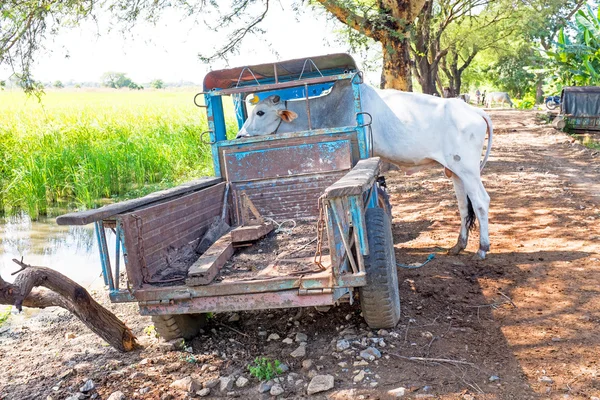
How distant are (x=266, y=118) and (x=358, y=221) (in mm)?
2618

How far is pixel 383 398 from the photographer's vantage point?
288 cm

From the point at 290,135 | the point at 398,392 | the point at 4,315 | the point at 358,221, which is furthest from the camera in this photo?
the point at 4,315

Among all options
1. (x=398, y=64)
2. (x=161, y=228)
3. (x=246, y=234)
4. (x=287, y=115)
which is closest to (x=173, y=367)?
(x=161, y=228)

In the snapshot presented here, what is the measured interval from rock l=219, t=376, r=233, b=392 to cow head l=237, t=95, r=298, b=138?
2717mm

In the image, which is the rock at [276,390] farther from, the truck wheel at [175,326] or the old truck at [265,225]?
the truck wheel at [175,326]

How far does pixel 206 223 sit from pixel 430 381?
2.26 metres

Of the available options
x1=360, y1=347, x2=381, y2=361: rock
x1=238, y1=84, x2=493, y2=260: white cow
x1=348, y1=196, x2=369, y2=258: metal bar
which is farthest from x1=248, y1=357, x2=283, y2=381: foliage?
x1=238, y1=84, x2=493, y2=260: white cow

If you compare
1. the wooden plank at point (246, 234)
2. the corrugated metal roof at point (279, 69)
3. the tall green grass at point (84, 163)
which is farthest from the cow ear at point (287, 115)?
the tall green grass at point (84, 163)

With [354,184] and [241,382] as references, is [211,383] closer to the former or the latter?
[241,382]

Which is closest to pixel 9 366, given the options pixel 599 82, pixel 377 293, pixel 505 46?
pixel 377 293

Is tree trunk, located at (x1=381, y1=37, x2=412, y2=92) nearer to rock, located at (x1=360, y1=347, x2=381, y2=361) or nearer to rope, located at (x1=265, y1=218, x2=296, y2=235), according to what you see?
rope, located at (x1=265, y1=218, x2=296, y2=235)

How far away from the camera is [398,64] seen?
9.02 metres

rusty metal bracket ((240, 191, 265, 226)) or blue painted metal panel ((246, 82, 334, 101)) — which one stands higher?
blue painted metal panel ((246, 82, 334, 101))

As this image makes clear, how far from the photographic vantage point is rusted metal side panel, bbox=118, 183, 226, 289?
134 inches
